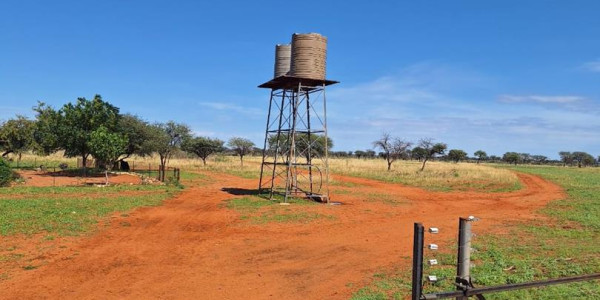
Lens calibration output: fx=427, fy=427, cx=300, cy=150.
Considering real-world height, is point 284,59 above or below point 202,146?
above

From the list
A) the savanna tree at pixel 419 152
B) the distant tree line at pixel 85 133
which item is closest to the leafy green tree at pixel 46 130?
the distant tree line at pixel 85 133

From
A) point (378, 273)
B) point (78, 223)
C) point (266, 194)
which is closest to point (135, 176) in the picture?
point (266, 194)

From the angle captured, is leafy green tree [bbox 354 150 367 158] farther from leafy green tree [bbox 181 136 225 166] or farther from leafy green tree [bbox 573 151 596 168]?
leafy green tree [bbox 181 136 225 166]

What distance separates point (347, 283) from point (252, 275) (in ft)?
7.07

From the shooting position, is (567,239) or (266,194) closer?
(567,239)

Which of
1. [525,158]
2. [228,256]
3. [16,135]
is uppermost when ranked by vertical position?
[525,158]

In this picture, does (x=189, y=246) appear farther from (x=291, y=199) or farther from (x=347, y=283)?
(x=291, y=199)

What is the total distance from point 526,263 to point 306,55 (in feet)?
46.6

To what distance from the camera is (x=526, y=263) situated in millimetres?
9789

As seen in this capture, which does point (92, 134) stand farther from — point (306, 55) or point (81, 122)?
point (306, 55)

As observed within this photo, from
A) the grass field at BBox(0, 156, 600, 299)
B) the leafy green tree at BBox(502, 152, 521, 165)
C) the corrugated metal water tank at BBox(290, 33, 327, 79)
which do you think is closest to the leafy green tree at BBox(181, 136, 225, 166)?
the grass field at BBox(0, 156, 600, 299)

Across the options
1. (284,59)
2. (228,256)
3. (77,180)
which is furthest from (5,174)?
(228,256)

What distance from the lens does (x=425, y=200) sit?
24578mm

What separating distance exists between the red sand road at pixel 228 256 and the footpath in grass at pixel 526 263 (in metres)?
0.75
